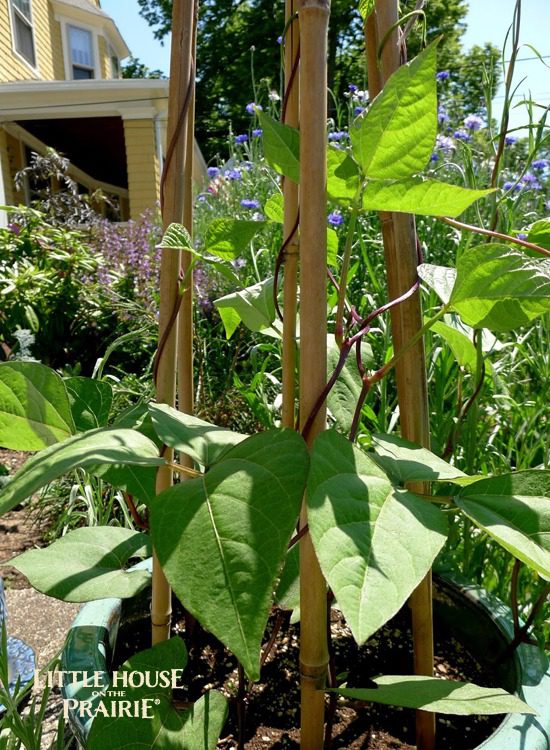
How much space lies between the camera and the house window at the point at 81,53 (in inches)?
456

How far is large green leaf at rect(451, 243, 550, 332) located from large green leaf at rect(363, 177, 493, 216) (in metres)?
0.05

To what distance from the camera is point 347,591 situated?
32 cm

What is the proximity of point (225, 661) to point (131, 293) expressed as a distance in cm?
322

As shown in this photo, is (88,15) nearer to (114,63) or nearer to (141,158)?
(114,63)

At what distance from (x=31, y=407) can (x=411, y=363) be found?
38cm

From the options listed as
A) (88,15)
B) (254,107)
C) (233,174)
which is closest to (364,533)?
(254,107)

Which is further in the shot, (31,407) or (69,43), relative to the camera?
(69,43)

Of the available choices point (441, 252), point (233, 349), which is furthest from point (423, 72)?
point (233, 349)

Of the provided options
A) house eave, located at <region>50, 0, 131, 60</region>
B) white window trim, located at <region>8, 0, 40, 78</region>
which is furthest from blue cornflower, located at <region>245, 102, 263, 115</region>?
house eave, located at <region>50, 0, 131, 60</region>

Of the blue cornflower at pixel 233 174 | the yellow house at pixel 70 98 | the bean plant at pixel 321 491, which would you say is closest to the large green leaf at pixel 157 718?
the bean plant at pixel 321 491

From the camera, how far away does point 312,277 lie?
503mm

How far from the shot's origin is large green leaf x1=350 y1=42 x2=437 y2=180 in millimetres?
400

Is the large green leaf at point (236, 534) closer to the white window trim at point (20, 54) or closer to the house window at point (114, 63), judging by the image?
the white window trim at point (20, 54)

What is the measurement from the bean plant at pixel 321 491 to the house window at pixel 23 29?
10.4 m
